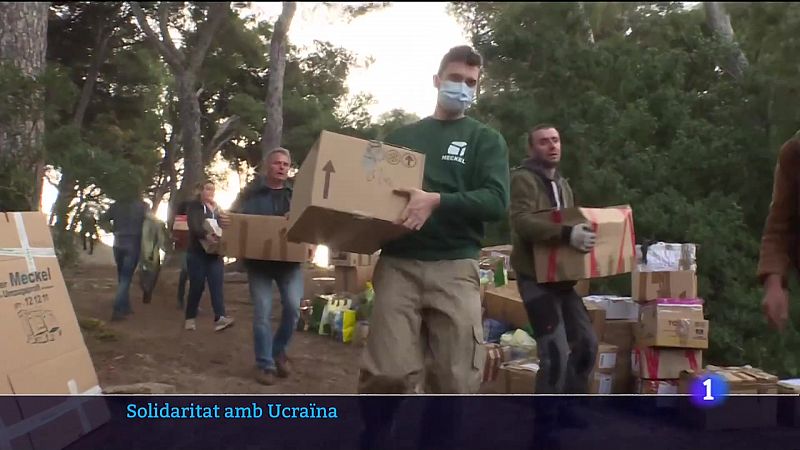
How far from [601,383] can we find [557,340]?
1.48 meters

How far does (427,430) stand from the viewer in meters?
2.97

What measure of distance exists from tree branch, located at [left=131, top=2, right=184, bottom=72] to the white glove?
42.7 feet

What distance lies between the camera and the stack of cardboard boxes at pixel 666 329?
4.93 m

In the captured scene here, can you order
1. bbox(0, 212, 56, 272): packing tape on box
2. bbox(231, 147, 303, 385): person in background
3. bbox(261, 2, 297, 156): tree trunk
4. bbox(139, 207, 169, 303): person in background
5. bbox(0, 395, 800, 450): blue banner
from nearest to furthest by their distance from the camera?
bbox(0, 395, 800, 450): blue banner < bbox(0, 212, 56, 272): packing tape on box < bbox(231, 147, 303, 385): person in background < bbox(139, 207, 169, 303): person in background < bbox(261, 2, 297, 156): tree trunk

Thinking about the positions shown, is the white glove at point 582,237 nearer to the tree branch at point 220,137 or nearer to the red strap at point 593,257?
the red strap at point 593,257

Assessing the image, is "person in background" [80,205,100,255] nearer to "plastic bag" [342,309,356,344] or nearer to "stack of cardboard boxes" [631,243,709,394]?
"plastic bag" [342,309,356,344]

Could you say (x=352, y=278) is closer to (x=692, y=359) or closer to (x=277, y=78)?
(x=692, y=359)

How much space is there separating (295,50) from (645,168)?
28.5 feet

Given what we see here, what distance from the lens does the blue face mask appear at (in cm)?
296

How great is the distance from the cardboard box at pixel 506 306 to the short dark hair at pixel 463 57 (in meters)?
3.30

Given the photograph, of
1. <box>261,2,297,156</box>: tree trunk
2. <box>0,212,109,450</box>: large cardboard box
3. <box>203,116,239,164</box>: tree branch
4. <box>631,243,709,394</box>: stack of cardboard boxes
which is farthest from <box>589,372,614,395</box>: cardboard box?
<box>203,116,239,164</box>: tree branch

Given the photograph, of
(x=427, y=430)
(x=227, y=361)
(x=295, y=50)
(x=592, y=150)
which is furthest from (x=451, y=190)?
(x=295, y=50)

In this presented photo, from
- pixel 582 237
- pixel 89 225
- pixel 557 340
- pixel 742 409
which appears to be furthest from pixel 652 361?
pixel 89 225

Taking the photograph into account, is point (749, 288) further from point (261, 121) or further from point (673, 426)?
point (261, 121)
